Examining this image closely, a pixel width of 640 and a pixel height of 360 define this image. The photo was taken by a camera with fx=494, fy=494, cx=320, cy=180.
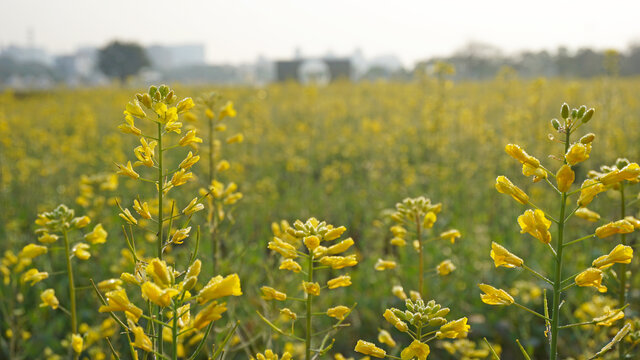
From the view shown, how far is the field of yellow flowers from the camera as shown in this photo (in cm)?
120

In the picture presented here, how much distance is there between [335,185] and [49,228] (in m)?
4.80

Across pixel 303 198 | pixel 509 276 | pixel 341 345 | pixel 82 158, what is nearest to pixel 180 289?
pixel 341 345

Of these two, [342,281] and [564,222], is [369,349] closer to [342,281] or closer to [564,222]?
[342,281]

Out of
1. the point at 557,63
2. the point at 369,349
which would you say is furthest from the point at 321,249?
the point at 557,63

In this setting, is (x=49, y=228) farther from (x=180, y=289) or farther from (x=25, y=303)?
(x=25, y=303)

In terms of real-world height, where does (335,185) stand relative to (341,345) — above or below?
above

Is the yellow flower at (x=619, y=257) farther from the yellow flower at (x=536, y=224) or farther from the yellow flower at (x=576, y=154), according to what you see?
the yellow flower at (x=576, y=154)

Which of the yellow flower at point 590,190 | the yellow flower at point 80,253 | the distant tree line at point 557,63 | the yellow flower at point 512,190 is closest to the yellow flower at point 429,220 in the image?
the yellow flower at point 512,190

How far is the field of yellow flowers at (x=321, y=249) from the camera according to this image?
120cm

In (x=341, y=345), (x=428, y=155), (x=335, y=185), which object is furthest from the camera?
(x=428, y=155)

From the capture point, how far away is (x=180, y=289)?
1.04 metres

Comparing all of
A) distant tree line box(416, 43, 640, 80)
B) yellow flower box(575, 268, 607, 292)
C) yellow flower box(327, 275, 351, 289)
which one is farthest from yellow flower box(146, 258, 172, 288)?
distant tree line box(416, 43, 640, 80)

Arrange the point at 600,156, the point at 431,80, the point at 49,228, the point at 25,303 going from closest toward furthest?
the point at 49,228
the point at 25,303
the point at 600,156
the point at 431,80

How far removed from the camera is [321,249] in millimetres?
1327
